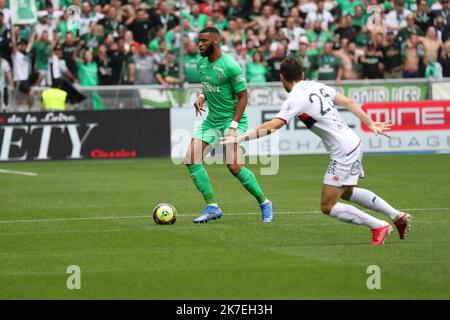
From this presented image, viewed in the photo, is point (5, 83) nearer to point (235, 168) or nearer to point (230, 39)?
point (230, 39)

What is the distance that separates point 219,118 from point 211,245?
119 inches

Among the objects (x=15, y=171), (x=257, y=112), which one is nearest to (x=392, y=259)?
(x=15, y=171)

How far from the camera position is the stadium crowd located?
2722 cm

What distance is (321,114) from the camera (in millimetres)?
11031

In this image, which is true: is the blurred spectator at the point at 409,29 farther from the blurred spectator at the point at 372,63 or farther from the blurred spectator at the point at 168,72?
the blurred spectator at the point at 168,72

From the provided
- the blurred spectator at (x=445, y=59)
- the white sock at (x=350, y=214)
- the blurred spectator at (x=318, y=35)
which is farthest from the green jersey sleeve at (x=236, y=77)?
the blurred spectator at (x=318, y=35)

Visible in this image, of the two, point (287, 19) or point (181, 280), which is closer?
point (181, 280)

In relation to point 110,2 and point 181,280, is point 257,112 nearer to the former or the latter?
point 110,2

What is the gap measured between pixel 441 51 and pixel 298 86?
59.9 feet

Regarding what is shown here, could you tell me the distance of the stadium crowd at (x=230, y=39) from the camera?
89.3 feet

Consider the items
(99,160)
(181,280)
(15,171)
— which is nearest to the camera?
(181,280)

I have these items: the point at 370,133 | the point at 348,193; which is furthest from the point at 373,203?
the point at 370,133

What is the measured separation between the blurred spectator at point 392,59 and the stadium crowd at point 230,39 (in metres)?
0.03

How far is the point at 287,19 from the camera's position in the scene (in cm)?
3003
